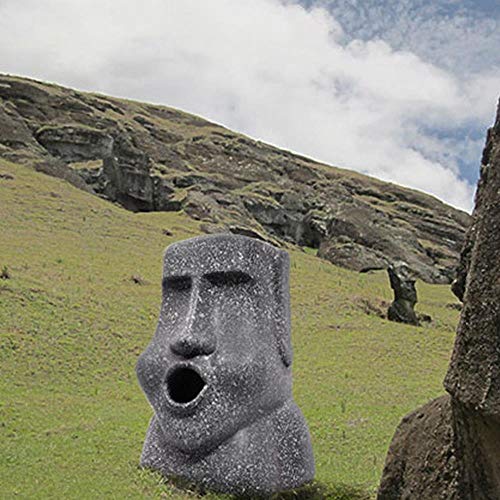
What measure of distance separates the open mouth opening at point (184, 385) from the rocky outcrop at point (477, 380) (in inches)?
173

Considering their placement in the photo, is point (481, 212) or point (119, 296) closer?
point (481, 212)

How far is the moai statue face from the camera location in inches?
284

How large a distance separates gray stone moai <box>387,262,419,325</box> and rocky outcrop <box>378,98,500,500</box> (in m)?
21.8

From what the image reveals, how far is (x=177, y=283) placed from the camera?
796 cm

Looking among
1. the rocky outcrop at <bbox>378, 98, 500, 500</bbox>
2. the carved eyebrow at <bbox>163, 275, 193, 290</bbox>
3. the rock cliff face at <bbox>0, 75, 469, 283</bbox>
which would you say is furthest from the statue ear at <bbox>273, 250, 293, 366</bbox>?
the rock cliff face at <bbox>0, 75, 469, 283</bbox>

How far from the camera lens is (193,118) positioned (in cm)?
10794

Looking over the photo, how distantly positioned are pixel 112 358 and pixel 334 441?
660 cm

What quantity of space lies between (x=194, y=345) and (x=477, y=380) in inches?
200

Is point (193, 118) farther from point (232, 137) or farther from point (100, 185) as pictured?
point (100, 185)

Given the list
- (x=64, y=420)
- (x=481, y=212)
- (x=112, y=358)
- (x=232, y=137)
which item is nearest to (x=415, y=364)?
(x=112, y=358)

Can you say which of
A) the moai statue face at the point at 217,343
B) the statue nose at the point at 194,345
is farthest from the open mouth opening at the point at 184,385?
the statue nose at the point at 194,345

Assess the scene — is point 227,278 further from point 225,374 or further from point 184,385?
point 184,385

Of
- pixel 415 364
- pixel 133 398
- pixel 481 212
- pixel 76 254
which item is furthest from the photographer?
pixel 76 254

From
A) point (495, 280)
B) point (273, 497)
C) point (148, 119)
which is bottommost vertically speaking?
point (273, 497)
